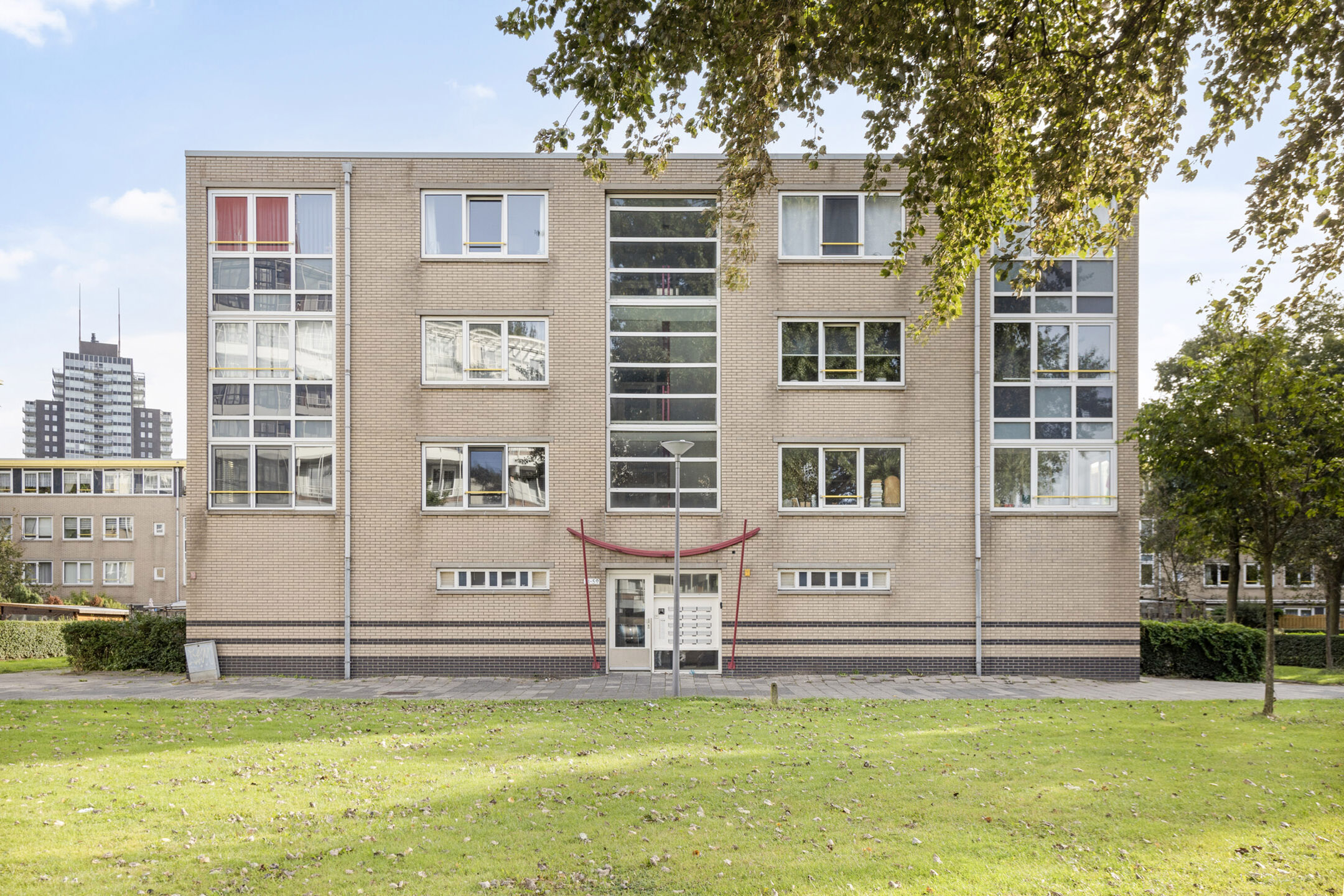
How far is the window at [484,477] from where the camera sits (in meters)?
17.4

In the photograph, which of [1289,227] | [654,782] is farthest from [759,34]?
[654,782]

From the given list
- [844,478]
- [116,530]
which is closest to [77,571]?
[116,530]

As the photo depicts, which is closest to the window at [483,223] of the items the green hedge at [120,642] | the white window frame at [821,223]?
the white window frame at [821,223]

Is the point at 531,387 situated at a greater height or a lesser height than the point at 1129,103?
lesser

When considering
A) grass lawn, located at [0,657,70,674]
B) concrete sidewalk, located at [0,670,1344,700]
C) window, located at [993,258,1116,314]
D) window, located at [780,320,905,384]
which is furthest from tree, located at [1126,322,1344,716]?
grass lawn, located at [0,657,70,674]

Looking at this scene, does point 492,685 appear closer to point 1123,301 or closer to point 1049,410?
point 1049,410

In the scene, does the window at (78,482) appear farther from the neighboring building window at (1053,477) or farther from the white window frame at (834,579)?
the neighboring building window at (1053,477)

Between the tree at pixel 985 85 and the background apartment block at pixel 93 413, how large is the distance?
710 feet

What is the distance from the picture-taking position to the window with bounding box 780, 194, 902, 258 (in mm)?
17562

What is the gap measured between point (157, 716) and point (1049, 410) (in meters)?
16.5

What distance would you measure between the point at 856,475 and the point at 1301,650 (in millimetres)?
20032

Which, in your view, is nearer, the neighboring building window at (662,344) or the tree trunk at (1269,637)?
the tree trunk at (1269,637)

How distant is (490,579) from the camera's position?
17.3 meters

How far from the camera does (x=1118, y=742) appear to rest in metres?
10.6
